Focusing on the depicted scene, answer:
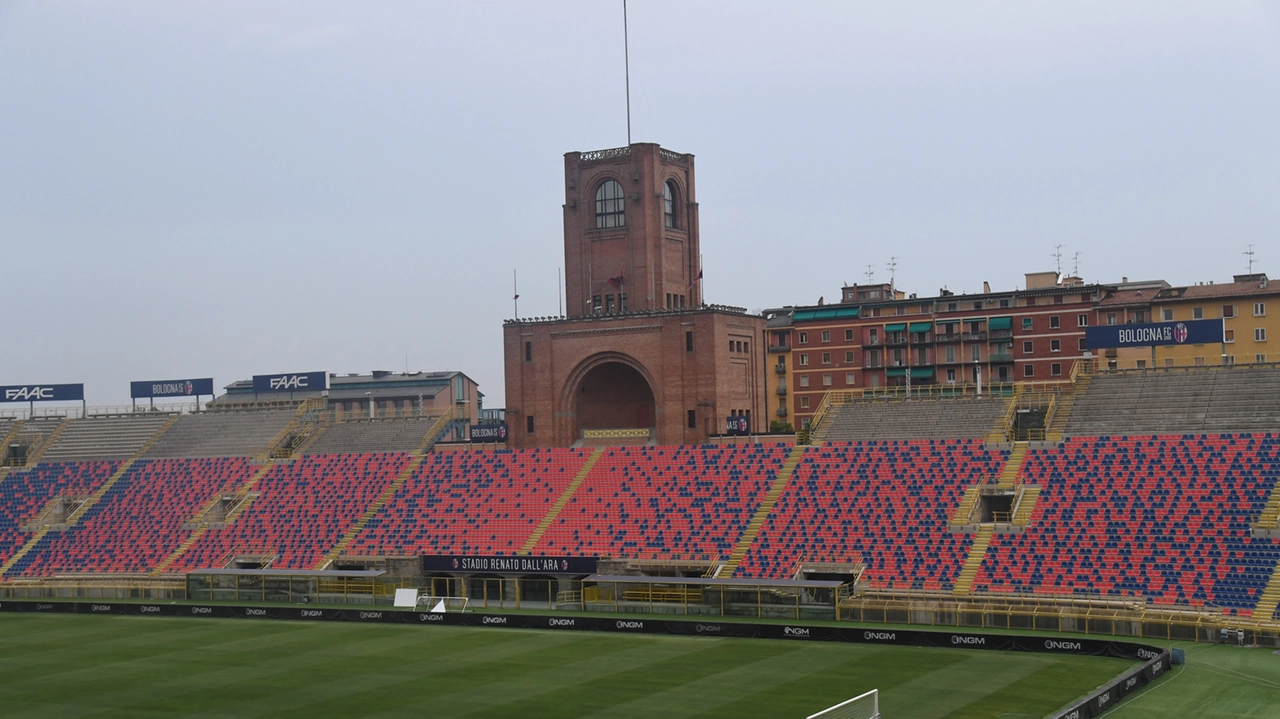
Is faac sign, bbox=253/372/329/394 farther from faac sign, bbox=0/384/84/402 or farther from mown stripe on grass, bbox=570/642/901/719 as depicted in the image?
mown stripe on grass, bbox=570/642/901/719

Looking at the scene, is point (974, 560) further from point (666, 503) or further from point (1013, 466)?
point (666, 503)

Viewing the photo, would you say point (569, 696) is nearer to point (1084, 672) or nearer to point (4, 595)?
point (1084, 672)

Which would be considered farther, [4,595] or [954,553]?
[4,595]

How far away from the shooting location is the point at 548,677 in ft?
154

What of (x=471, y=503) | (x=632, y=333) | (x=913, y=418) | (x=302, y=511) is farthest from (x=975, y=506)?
(x=302, y=511)

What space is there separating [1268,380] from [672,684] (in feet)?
126

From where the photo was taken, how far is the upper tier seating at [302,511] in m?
76.6

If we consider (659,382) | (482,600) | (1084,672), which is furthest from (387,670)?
(659,382)

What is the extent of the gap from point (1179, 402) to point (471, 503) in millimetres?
38739

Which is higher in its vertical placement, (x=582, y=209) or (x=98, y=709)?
(x=582, y=209)

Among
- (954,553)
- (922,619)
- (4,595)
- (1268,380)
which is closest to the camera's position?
(922,619)

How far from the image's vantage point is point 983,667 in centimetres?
4625

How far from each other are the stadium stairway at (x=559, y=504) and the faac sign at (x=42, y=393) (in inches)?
1781

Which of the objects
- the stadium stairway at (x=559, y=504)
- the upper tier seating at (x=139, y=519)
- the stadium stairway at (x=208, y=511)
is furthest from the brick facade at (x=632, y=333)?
the upper tier seating at (x=139, y=519)
